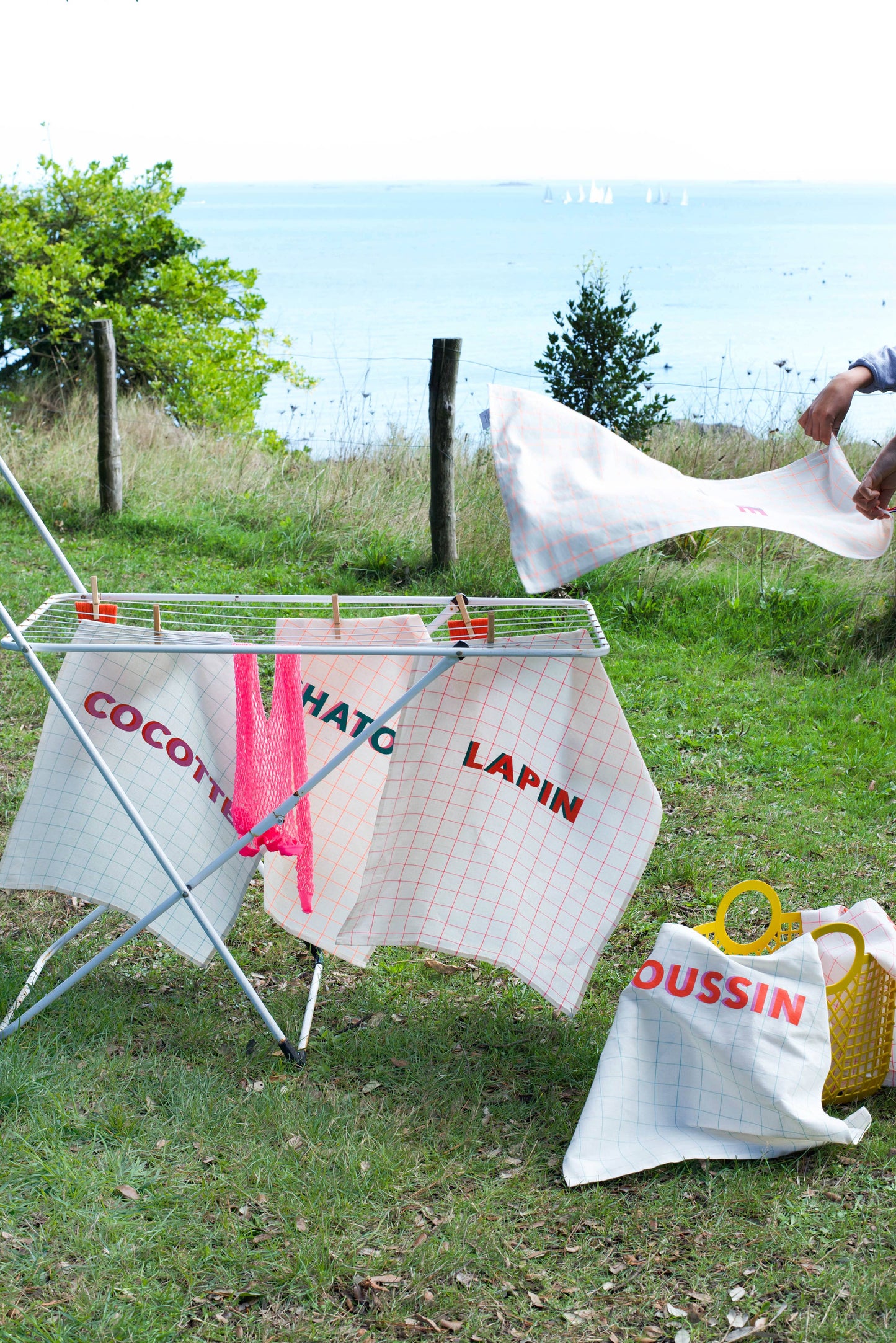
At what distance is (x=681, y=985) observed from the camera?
258 centimetres

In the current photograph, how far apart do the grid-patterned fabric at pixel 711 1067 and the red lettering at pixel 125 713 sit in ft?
4.63

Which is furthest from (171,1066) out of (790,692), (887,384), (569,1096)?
(790,692)

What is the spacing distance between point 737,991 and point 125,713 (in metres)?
1.66

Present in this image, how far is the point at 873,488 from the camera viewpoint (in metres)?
2.51

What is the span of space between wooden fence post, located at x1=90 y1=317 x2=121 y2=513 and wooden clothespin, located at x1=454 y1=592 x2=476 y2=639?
5.64 metres

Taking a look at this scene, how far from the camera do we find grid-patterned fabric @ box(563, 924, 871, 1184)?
248cm

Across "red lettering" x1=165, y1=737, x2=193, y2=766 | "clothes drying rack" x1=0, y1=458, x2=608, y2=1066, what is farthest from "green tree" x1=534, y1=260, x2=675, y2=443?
"red lettering" x1=165, y1=737, x2=193, y2=766

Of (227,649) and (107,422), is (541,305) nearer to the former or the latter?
(107,422)

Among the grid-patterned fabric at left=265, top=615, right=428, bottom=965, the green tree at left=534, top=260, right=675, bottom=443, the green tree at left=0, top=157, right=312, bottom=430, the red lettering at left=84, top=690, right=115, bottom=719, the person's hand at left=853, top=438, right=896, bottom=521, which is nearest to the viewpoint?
the person's hand at left=853, top=438, right=896, bottom=521

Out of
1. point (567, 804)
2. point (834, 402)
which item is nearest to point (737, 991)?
point (567, 804)

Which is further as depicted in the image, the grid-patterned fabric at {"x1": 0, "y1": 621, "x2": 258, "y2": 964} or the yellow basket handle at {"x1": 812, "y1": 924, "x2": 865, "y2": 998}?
the grid-patterned fabric at {"x1": 0, "y1": 621, "x2": 258, "y2": 964}

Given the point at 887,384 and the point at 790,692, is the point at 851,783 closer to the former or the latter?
the point at 790,692

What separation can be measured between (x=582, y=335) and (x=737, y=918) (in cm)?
518

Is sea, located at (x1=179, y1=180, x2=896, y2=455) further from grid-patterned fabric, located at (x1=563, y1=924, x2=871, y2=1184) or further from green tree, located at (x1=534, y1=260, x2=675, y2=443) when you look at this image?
grid-patterned fabric, located at (x1=563, y1=924, x2=871, y2=1184)
